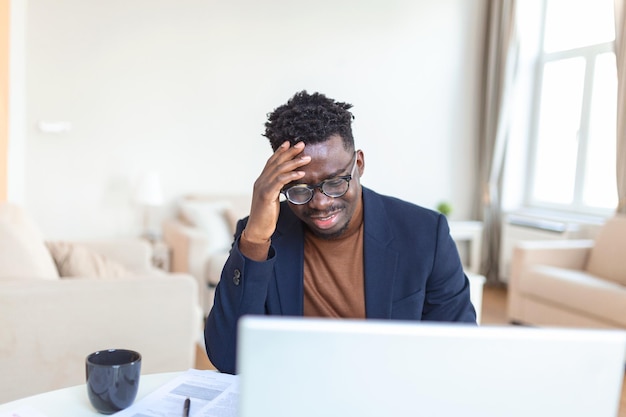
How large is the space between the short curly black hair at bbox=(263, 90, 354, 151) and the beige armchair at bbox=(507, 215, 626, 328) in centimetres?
250

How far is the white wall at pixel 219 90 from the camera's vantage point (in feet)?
13.0

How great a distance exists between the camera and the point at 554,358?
1.82ft

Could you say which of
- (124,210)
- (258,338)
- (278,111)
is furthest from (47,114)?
(258,338)

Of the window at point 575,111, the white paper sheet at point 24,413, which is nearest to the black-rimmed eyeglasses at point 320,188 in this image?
the white paper sheet at point 24,413

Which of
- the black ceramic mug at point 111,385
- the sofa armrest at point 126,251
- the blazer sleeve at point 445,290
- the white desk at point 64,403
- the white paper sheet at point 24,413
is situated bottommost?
the sofa armrest at point 126,251

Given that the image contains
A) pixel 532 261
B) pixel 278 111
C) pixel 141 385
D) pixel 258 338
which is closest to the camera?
pixel 258 338

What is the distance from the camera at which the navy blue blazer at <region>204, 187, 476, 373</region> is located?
1.24 m

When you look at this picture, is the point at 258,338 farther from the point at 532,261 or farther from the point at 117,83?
the point at 117,83

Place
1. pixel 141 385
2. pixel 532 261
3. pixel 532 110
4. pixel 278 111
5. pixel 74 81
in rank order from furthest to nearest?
pixel 532 110, pixel 74 81, pixel 532 261, pixel 278 111, pixel 141 385

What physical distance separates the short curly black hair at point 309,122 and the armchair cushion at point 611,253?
294 cm

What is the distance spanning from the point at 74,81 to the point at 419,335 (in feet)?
13.0

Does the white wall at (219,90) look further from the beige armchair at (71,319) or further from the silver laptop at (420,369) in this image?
the silver laptop at (420,369)

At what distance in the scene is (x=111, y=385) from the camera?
0.94 metres

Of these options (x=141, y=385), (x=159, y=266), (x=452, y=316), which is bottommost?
(x=159, y=266)
